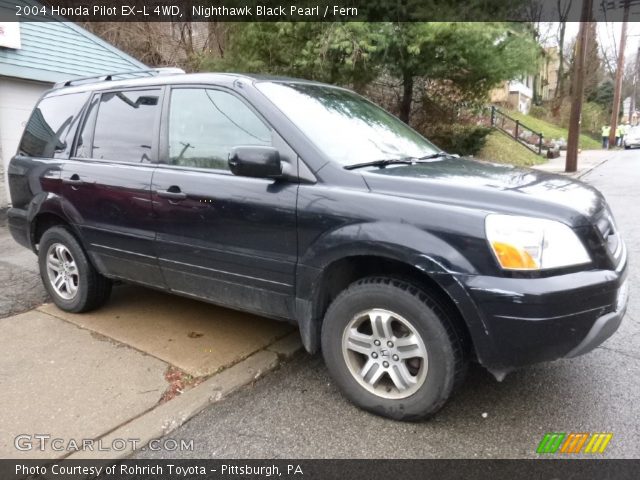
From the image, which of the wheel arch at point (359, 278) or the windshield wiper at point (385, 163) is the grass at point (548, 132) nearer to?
the windshield wiper at point (385, 163)

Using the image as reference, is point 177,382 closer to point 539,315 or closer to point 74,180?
point 74,180

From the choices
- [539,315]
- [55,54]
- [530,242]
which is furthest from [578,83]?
[539,315]

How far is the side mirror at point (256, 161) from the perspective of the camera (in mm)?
2812

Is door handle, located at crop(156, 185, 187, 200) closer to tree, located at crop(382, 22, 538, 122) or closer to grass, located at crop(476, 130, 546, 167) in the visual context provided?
tree, located at crop(382, 22, 538, 122)

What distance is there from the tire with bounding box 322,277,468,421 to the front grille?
0.91 m

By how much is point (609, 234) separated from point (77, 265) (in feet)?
12.3

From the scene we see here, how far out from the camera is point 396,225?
261cm

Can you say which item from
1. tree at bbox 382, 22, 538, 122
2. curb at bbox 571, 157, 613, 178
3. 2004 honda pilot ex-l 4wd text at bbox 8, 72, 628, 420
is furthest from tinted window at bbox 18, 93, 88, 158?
curb at bbox 571, 157, 613, 178

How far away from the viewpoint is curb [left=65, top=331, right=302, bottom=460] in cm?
268

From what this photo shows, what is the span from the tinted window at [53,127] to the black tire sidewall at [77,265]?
0.65 metres

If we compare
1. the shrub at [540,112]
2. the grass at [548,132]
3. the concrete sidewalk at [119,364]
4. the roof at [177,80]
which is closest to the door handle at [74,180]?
the roof at [177,80]

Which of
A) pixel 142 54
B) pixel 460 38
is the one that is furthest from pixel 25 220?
pixel 142 54

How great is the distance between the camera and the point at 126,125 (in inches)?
150

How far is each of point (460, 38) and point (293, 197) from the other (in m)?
8.23
